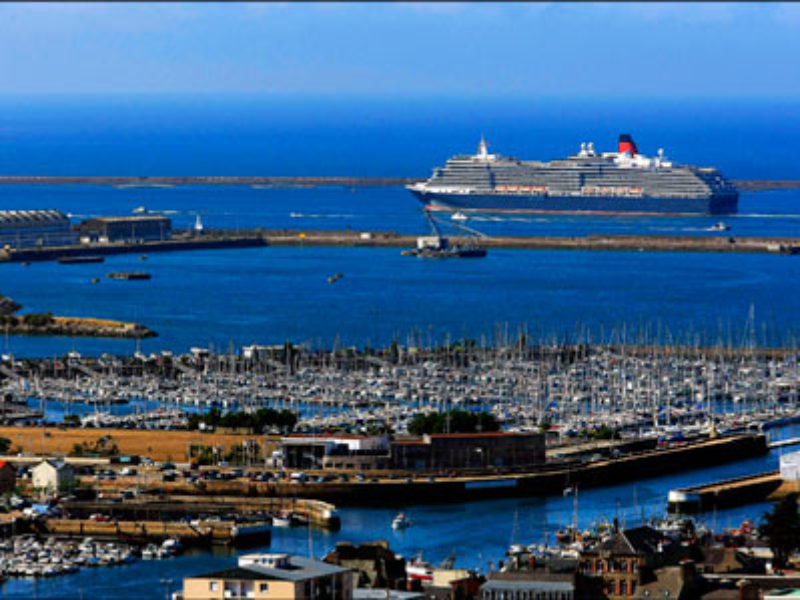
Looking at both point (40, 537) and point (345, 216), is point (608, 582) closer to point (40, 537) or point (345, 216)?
point (40, 537)

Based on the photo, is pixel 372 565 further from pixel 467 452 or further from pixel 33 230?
pixel 33 230

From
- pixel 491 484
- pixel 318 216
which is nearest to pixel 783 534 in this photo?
pixel 491 484

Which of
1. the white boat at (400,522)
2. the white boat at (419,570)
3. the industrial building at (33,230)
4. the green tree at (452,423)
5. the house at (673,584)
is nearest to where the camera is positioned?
the house at (673,584)

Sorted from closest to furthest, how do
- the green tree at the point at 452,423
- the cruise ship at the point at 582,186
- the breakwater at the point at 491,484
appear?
the breakwater at the point at 491,484, the green tree at the point at 452,423, the cruise ship at the point at 582,186

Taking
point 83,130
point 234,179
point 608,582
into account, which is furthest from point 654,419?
point 83,130

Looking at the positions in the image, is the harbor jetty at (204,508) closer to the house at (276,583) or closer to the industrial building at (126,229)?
the house at (276,583)

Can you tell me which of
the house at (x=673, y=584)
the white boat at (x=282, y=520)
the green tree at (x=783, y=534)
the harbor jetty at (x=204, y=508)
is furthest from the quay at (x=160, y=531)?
the house at (x=673, y=584)
